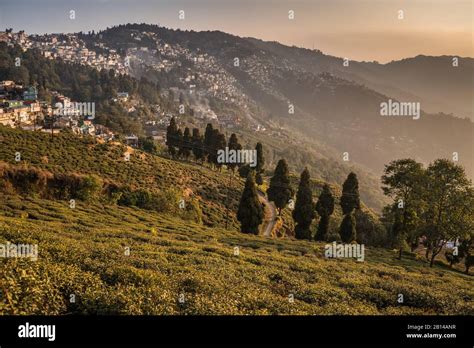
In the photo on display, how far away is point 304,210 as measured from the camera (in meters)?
53.6

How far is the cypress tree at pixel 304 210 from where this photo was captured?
53578 millimetres

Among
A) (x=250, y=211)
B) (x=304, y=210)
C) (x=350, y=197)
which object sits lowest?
(x=304, y=210)

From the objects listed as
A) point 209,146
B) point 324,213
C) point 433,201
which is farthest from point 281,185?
point 209,146

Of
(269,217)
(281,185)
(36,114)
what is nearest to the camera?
(281,185)

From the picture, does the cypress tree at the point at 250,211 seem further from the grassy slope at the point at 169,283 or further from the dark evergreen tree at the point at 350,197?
the grassy slope at the point at 169,283

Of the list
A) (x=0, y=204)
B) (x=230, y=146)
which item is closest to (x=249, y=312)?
(x=0, y=204)

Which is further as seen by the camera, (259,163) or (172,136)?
(172,136)

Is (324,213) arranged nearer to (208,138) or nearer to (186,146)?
(208,138)

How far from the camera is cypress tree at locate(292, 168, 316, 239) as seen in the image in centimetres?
5358

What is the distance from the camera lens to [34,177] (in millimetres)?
43656

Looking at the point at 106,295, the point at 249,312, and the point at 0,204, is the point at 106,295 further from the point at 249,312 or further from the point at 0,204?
the point at 0,204

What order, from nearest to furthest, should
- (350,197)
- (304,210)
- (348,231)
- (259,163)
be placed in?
(348,231) → (304,210) → (350,197) → (259,163)

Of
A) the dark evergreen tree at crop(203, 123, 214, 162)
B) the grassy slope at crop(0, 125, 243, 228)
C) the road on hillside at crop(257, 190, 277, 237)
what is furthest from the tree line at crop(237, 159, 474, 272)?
the dark evergreen tree at crop(203, 123, 214, 162)
